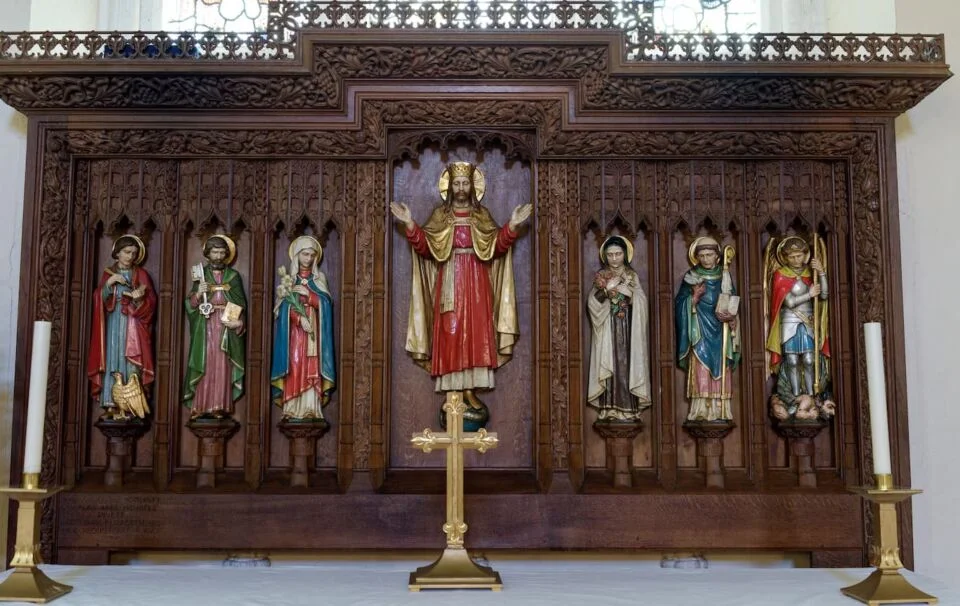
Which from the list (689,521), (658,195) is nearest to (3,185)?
(658,195)

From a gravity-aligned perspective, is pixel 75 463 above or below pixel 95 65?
below

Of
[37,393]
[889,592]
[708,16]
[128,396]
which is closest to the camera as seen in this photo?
[889,592]

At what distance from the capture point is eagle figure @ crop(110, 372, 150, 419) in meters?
5.50

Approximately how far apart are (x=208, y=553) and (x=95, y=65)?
3015mm

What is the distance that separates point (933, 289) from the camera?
5.76m

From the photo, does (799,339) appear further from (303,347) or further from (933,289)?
(303,347)

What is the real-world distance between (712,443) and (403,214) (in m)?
2.35

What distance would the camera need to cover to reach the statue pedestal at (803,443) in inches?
217

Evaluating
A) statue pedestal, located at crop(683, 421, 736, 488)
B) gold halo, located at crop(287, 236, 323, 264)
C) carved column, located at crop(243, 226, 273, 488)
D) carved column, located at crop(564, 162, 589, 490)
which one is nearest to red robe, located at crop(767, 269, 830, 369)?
statue pedestal, located at crop(683, 421, 736, 488)

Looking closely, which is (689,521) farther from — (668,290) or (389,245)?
(389,245)

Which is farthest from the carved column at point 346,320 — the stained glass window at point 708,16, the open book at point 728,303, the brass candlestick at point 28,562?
the stained glass window at point 708,16

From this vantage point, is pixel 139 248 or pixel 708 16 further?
pixel 708 16

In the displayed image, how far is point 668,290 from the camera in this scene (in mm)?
5715

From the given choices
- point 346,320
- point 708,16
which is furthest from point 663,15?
point 346,320
